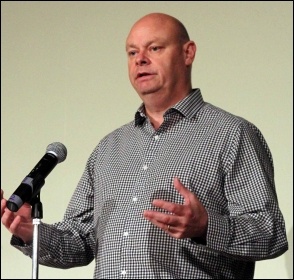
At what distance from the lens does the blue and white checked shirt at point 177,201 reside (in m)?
2.35

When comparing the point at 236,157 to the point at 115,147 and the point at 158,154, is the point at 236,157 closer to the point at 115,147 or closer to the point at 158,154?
the point at 158,154

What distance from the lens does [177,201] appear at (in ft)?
7.95

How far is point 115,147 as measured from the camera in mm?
2719

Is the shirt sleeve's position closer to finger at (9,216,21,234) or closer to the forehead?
the forehead

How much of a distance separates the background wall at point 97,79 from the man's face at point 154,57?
26.9 inches

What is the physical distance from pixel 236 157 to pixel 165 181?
217 millimetres

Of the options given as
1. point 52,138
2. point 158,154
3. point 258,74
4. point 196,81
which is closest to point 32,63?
point 52,138

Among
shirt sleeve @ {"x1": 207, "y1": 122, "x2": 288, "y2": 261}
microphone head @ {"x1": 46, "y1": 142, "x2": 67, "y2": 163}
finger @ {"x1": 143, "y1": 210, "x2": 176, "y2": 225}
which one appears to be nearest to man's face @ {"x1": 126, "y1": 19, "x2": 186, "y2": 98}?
shirt sleeve @ {"x1": 207, "y1": 122, "x2": 288, "y2": 261}

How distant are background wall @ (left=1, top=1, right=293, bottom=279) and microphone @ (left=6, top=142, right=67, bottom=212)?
1200 millimetres

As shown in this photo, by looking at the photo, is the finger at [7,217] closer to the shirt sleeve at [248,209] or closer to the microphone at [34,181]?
the microphone at [34,181]

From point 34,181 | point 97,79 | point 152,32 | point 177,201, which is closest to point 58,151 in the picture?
point 34,181

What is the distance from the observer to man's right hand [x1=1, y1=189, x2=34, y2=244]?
2.28 metres

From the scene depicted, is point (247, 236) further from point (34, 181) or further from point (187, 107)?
point (34, 181)

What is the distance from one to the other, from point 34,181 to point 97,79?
1.52m
